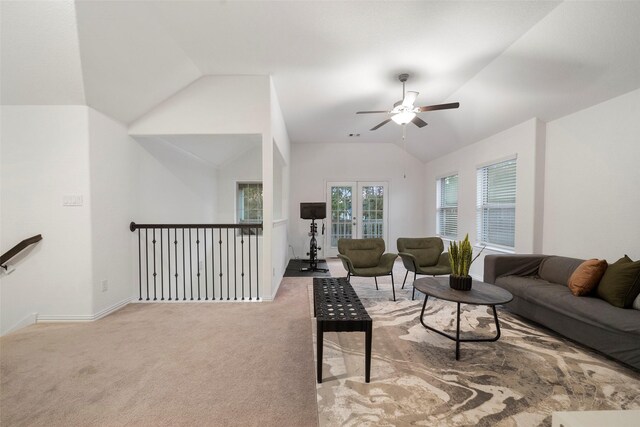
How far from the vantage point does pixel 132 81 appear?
2822mm

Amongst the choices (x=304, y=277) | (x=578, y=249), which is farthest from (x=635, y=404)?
(x=304, y=277)

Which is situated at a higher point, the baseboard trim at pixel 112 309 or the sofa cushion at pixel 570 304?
the sofa cushion at pixel 570 304

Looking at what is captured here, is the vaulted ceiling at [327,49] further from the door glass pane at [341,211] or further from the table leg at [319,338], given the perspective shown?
the door glass pane at [341,211]

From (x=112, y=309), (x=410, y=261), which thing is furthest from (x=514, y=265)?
(x=112, y=309)

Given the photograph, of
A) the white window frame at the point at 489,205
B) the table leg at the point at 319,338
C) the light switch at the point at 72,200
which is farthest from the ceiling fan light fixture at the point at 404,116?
the light switch at the point at 72,200

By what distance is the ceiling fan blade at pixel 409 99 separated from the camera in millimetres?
2980

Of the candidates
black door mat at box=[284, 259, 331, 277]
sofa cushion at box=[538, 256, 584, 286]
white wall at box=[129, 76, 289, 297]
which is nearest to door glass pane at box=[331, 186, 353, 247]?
black door mat at box=[284, 259, 331, 277]

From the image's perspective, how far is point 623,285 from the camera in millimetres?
2166

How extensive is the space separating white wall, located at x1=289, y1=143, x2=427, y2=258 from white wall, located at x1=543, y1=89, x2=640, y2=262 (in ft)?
10.7

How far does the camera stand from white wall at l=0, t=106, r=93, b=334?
270 centimetres

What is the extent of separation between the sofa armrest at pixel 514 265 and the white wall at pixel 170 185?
453cm

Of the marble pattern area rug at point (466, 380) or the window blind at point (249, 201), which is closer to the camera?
the marble pattern area rug at point (466, 380)

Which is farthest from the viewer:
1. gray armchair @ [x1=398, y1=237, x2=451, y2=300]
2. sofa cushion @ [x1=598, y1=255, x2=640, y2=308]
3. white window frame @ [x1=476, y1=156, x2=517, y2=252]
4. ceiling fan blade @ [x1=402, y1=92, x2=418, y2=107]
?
white window frame @ [x1=476, y1=156, x2=517, y2=252]

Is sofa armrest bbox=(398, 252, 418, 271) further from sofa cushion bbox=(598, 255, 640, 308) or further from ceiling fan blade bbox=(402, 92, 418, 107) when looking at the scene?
ceiling fan blade bbox=(402, 92, 418, 107)
